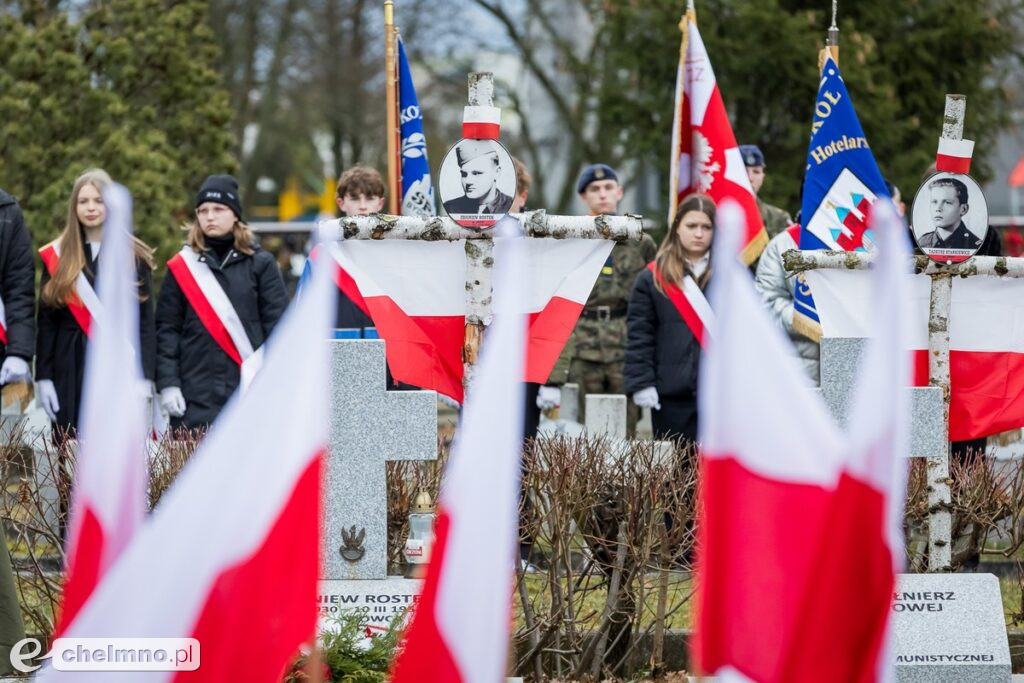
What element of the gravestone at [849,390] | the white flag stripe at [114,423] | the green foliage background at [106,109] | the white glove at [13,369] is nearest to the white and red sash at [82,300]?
the white glove at [13,369]

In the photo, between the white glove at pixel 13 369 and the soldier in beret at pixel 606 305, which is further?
the soldier in beret at pixel 606 305

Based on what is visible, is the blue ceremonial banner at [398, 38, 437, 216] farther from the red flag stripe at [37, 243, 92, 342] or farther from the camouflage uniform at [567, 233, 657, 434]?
the red flag stripe at [37, 243, 92, 342]

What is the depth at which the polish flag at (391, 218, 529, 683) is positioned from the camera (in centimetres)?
328

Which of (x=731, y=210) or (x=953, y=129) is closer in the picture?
(x=731, y=210)

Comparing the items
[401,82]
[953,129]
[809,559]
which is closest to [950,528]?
[953,129]

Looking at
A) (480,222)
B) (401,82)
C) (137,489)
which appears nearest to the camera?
(137,489)

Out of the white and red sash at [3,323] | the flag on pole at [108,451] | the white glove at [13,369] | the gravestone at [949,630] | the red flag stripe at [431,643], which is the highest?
the white and red sash at [3,323]

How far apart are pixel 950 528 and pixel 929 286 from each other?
0.96 meters

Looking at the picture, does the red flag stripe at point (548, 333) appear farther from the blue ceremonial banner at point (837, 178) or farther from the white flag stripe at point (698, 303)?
the blue ceremonial banner at point (837, 178)

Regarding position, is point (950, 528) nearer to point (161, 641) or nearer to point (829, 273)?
point (829, 273)

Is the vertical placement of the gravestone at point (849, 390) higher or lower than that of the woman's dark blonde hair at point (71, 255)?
lower

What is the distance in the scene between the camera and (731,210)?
324 centimetres

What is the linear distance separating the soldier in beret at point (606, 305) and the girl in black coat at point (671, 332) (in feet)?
2.34

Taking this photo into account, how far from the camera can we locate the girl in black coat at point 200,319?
8.23 metres
